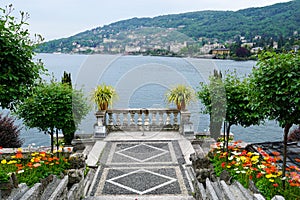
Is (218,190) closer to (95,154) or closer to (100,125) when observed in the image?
(95,154)

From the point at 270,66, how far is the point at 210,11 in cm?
1282

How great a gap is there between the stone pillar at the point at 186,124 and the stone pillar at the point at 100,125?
2.46 metres

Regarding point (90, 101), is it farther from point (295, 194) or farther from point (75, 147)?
point (295, 194)

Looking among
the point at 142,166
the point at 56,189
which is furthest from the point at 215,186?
the point at 142,166

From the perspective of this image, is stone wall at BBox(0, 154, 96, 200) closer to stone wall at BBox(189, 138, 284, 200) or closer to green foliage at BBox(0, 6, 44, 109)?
green foliage at BBox(0, 6, 44, 109)

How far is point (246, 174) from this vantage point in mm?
4461

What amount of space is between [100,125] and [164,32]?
3993 millimetres

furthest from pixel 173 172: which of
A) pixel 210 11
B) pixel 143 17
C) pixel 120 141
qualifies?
pixel 210 11

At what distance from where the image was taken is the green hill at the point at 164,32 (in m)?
10.5

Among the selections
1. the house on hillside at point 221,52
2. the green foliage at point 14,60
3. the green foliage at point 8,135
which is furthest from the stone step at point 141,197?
the house on hillside at point 221,52

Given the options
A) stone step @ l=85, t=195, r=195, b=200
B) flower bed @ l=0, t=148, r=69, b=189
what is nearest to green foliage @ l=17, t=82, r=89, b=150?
Result: flower bed @ l=0, t=148, r=69, b=189

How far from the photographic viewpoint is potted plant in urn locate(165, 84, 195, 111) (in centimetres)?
952

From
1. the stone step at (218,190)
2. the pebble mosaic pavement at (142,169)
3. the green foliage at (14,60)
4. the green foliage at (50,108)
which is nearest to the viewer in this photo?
the green foliage at (14,60)

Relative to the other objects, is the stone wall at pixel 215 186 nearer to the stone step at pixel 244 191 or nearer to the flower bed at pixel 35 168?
the stone step at pixel 244 191
